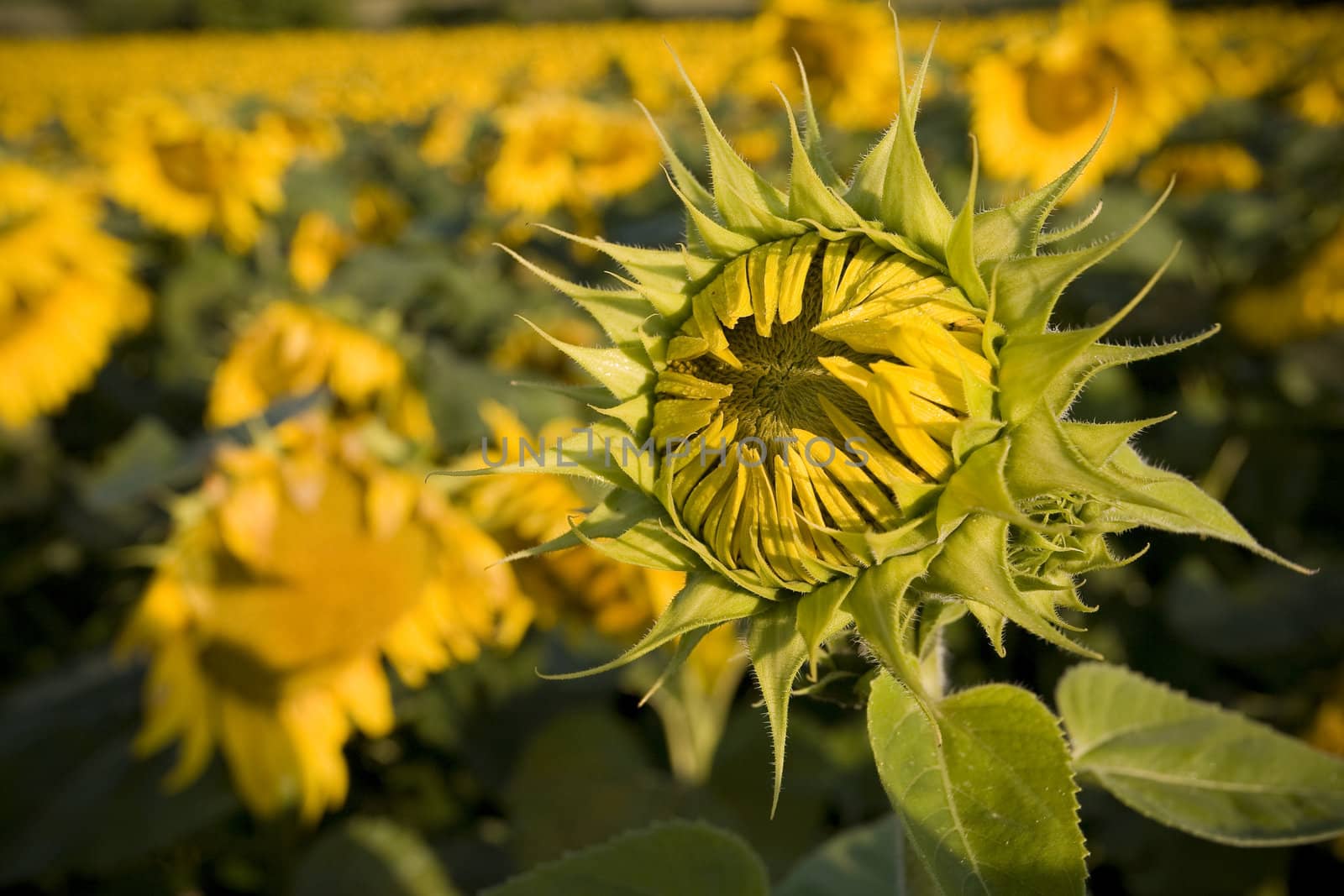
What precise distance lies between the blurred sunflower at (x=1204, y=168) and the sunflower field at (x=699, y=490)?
0.04 meters

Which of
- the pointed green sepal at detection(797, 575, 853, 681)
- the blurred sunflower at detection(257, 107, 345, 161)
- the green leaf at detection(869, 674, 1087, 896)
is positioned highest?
the pointed green sepal at detection(797, 575, 853, 681)

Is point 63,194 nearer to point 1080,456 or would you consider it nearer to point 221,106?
point 221,106

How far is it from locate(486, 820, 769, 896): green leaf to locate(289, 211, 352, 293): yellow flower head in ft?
10.1

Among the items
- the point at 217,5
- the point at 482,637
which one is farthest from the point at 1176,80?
the point at 217,5

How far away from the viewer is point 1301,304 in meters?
3.26

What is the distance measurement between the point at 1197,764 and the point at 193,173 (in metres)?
4.43

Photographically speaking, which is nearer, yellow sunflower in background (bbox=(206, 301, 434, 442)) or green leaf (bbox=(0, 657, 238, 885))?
green leaf (bbox=(0, 657, 238, 885))

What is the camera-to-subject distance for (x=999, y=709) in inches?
35.5

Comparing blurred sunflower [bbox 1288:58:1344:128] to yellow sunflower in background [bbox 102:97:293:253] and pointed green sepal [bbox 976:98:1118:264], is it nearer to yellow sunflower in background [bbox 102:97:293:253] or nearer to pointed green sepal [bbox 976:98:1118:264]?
pointed green sepal [bbox 976:98:1118:264]

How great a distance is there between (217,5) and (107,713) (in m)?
40.9

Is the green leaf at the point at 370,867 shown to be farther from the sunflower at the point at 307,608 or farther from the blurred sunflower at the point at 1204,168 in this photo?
the blurred sunflower at the point at 1204,168

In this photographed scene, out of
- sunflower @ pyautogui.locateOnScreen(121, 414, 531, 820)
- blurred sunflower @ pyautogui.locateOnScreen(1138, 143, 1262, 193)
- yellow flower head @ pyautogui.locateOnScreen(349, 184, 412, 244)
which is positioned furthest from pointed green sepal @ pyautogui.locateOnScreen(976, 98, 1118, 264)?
blurred sunflower @ pyautogui.locateOnScreen(1138, 143, 1262, 193)

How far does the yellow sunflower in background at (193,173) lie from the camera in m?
4.18

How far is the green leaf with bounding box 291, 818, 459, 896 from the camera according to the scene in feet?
7.27
